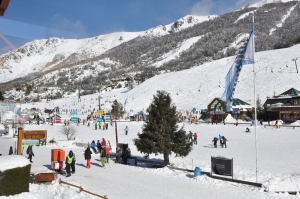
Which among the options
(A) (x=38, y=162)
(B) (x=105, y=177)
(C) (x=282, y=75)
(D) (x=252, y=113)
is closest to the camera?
(B) (x=105, y=177)

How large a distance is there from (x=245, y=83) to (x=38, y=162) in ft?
210

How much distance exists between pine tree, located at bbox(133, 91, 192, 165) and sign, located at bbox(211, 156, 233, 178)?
9.95ft

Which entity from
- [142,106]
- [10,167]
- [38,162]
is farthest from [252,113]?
[10,167]

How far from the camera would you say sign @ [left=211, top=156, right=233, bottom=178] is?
1391 cm

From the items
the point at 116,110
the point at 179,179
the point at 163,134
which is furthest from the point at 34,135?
the point at 116,110

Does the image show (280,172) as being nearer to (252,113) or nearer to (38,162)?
(38,162)

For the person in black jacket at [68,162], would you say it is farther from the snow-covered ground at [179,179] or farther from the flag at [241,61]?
the flag at [241,61]

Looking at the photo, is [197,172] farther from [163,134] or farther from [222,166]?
[163,134]

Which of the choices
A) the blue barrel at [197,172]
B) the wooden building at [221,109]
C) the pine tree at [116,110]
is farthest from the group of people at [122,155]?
the wooden building at [221,109]

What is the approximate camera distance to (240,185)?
1254cm

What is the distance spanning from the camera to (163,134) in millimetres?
17312

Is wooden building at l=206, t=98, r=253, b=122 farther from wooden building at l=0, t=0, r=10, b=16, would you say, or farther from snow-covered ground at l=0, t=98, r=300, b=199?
wooden building at l=0, t=0, r=10, b=16

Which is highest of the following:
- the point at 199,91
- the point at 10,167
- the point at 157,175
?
the point at 199,91

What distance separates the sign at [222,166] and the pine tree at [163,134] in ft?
9.95
